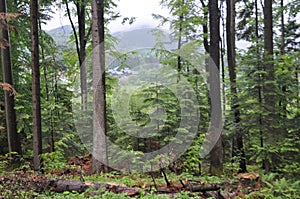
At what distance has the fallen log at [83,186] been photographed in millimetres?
4582

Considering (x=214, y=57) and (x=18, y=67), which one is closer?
(x=214, y=57)

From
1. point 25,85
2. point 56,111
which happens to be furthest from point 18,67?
point 56,111

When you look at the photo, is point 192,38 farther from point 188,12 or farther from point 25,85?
point 25,85

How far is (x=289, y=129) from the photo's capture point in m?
5.96

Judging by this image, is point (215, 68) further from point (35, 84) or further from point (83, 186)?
point (35, 84)

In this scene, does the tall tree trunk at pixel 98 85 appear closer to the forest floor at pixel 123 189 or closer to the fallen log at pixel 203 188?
the forest floor at pixel 123 189

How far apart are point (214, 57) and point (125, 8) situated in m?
6.31

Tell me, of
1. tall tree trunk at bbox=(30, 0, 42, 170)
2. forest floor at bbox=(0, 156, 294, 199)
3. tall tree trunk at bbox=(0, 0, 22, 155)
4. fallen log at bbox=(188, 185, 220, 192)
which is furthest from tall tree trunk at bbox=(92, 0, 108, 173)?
fallen log at bbox=(188, 185, 220, 192)

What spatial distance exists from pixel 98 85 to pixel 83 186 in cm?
303

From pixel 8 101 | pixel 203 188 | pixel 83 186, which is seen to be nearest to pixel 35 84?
pixel 8 101

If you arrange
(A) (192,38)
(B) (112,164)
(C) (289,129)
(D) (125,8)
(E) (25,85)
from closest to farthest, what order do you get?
(C) (289,129) < (B) (112,164) < (E) (25,85) < (A) (192,38) < (D) (125,8)

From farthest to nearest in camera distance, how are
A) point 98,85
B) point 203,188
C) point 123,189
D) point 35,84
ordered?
point 35,84 → point 98,85 → point 123,189 → point 203,188

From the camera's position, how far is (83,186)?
15.8 ft

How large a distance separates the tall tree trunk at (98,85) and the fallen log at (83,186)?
217 cm
